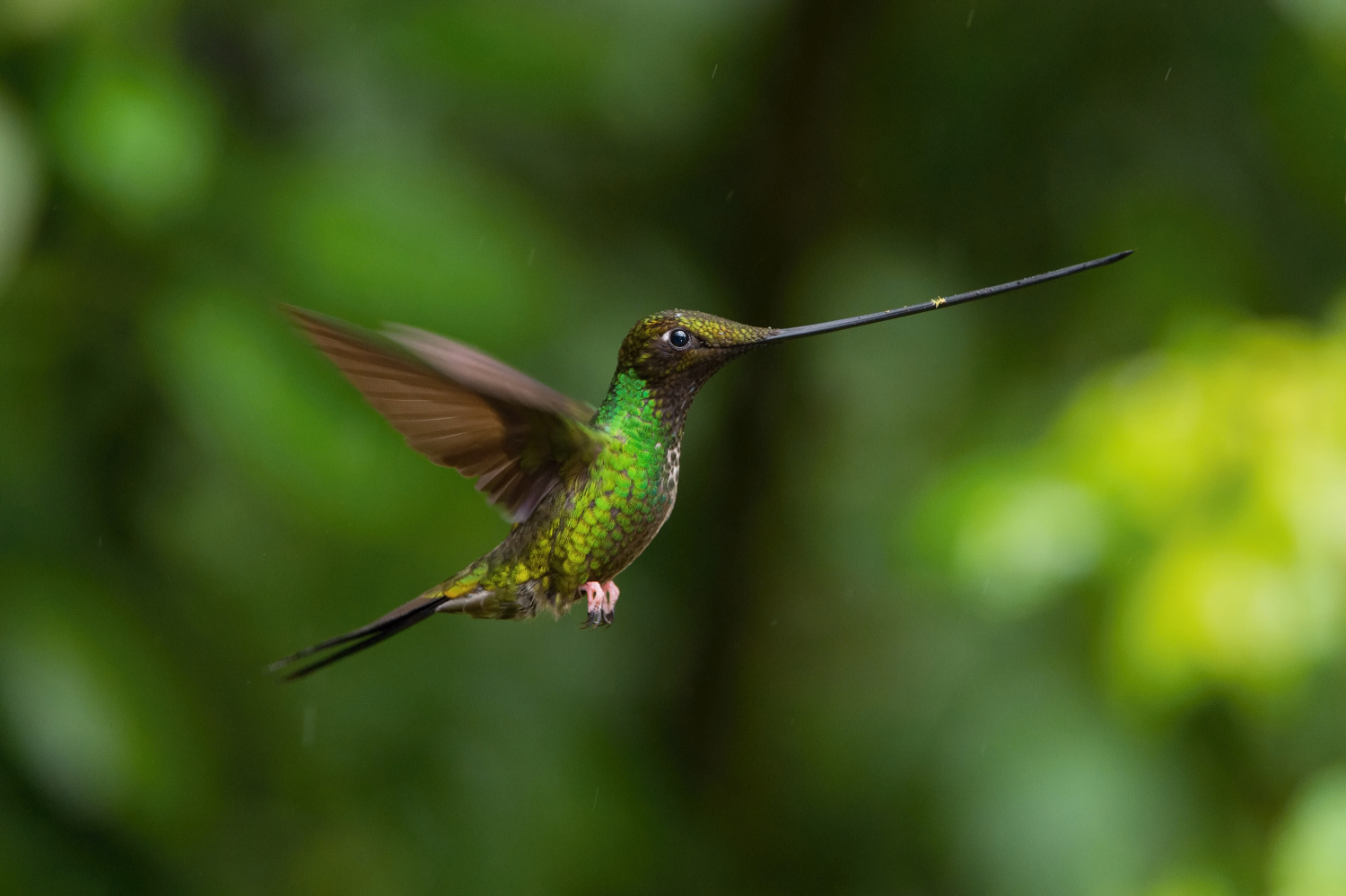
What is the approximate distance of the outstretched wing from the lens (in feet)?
2.39

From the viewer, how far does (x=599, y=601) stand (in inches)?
33.4

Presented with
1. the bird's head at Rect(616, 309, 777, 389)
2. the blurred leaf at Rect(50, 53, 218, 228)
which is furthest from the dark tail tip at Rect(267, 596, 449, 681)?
the blurred leaf at Rect(50, 53, 218, 228)

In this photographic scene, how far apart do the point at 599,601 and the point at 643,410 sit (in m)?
0.14

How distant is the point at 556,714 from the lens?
2.51 metres

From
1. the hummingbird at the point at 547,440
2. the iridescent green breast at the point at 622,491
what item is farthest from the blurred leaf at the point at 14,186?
the iridescent green breast at the point at 622,491

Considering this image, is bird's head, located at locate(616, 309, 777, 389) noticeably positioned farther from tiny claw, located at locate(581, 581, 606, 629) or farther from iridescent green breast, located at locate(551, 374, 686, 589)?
tiny claw, located at locate(581, 581, 606, 629)

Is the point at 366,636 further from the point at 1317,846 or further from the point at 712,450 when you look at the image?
the point at 712,450

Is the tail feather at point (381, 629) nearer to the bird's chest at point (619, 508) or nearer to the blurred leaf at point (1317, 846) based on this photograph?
the bird's chest at point (619, 508)

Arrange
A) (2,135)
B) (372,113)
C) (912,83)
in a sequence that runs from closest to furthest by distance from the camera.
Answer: (2,135) → (372,113) → (912,83)

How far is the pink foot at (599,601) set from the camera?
31.9 inches

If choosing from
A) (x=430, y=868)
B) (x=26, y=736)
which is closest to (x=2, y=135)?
(x=26, y=736)

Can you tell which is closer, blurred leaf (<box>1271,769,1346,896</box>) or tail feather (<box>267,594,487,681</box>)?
tail feather (<box>267,594,487,681</box>)

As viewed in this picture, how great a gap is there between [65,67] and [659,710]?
1625mm

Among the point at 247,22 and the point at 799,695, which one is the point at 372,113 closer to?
the point at 247,22
